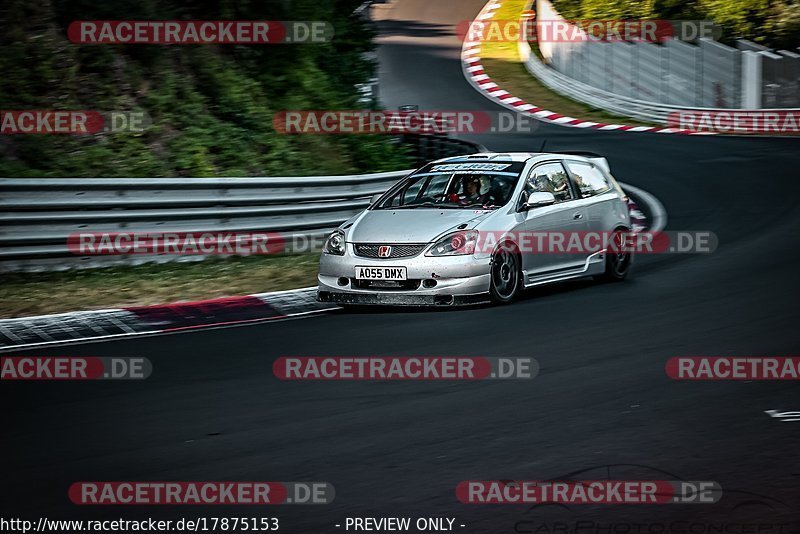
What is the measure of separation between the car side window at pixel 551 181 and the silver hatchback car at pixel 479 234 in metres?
0.01

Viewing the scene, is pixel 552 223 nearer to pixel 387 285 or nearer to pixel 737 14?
pixel 387 285

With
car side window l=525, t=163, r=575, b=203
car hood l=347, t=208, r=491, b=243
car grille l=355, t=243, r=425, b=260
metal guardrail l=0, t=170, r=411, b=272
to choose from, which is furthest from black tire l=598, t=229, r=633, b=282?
metal guardrail l=0, t=170, r=411, b=272

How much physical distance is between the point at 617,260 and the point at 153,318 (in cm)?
521

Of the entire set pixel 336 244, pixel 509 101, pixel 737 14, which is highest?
pixel 737 14

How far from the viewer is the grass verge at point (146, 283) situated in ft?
37.8

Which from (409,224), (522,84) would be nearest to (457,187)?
(409,224)

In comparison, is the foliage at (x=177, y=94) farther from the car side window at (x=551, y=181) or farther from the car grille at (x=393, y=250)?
the car side window at (x=551, y=181)

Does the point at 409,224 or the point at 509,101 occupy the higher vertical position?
the point at 409,224

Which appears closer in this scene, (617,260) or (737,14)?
(617,260)

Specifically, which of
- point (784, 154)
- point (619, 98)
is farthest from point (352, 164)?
point (619, 98)

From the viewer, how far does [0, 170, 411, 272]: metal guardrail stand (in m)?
12.6

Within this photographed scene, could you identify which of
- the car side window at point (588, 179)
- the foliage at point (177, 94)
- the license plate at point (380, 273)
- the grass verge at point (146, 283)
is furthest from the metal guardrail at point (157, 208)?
the car side window at point (588, 179)

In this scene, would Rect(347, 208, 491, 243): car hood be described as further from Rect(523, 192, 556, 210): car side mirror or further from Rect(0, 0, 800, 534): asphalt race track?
Rect(0, 0, 800, 534): asphalt race track

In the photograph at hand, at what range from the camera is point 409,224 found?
463 inches
